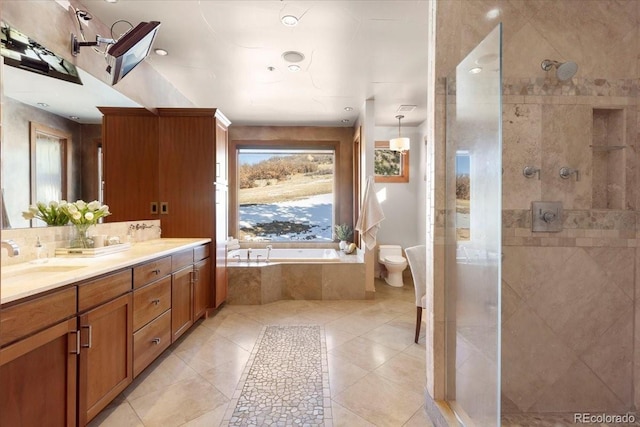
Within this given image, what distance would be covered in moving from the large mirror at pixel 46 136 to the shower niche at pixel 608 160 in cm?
328

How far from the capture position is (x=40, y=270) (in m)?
1.49

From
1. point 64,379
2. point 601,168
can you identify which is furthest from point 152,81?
point 601,168

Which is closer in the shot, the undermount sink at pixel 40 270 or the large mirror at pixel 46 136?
the undermount sink at pixel 40 270

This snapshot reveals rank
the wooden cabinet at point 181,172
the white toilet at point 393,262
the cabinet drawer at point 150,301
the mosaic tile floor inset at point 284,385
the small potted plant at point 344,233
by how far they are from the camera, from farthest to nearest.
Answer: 1. the small potted plant at point 344,233
2. the white toilet at point 393,262
3. the wooden cabinet at point 181,172
4. the cabinet drawer at point 150,301
5. the mosaic tile floor inset at point 284,385

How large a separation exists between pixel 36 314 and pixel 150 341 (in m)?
0.96

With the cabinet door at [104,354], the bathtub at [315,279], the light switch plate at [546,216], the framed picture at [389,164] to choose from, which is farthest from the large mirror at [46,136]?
the framed picture at [389,164]

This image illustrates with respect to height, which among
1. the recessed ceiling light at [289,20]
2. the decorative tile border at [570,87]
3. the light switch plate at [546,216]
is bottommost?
the light switch plate at [546,216]

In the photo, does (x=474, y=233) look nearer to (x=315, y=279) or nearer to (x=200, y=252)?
(x=200, y=252)

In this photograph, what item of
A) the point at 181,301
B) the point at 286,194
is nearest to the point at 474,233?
the point at 181,301

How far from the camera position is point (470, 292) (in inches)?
55.4

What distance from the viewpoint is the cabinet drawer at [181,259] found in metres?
2.39

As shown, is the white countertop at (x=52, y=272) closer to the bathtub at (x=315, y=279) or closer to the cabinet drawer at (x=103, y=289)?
the cabinet drawer at (x=103, y=289)

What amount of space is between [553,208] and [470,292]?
0.76 m

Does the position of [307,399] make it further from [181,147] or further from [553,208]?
[181,147]
